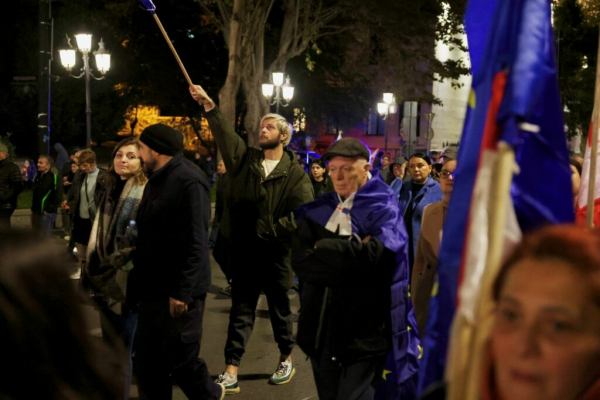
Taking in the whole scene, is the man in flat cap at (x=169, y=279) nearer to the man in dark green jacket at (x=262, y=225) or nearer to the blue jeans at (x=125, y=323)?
the blue jeans at (x=125, y=323)

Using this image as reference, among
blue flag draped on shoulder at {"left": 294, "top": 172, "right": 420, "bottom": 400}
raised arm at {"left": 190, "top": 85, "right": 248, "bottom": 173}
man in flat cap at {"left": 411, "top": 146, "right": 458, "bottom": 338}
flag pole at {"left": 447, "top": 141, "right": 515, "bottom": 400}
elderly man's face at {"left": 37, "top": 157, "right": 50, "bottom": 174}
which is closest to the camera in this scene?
flag pole at {"left": 447, "top": 141, "right": 515, "bottom": 400}

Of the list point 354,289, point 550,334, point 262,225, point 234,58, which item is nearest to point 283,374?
point 262,225

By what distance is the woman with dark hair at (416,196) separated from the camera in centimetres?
729

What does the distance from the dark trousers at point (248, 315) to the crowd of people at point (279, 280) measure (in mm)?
12

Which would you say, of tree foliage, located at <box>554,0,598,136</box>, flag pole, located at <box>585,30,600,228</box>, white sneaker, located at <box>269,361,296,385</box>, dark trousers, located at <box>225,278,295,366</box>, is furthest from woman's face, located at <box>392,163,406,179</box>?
tree foliage, located at <box>554,0,598,136</box>

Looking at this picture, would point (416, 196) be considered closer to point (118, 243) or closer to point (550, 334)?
point (118, 243)

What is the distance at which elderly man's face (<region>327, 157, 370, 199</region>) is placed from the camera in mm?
4637

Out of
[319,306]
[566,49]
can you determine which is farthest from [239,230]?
[566,49]

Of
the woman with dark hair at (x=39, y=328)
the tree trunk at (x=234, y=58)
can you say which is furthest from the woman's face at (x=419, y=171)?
the tree trunk at (x=234, y=58)

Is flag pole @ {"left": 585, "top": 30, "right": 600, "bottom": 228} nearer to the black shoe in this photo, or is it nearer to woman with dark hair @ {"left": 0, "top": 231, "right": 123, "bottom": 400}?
woman with dark hair @ {"left": 0, "top": 231, "right": 123, "bottom": 400}

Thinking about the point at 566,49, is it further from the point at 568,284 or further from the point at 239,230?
the point at 568,284

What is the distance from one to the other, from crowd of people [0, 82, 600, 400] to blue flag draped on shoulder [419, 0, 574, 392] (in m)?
0.15

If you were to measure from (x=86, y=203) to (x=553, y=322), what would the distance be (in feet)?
23.2

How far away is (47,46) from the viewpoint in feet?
57.4
